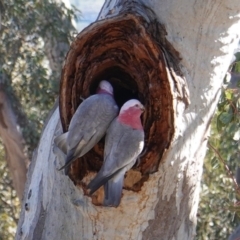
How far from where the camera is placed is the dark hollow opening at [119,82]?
150cm

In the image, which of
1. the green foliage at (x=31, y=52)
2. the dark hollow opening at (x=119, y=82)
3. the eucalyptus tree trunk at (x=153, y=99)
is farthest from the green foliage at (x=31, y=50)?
the eucalyptus tree trunk at (x=153, y=99)

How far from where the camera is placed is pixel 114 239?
4.80 feet

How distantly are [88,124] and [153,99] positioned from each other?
161 mm

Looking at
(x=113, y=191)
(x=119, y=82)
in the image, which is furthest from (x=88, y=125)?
(x=119, y=82)

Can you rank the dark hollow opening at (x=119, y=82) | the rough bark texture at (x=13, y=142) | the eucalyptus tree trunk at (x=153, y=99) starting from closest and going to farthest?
the eucalyptus tree trunk at (x=153, y=99)
the dark hollow opening at (x=119, y=82)
the rough bark texture at (x=13, y=142)

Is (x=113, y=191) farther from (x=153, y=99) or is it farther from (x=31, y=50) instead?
(x=31, y=50)

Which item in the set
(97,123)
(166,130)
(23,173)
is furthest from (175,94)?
(23,173)

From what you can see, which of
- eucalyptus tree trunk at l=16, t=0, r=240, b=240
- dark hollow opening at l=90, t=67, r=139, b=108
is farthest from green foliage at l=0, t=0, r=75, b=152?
eucalyptus tree trunk at l=16, t=0, r=240, b=240

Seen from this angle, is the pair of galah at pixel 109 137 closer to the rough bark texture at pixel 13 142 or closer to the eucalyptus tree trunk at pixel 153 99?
the eucalyptus tree trunk at pixel 153 99

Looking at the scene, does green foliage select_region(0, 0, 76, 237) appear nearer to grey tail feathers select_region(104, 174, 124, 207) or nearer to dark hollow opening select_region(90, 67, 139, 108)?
dark hollow opening select_region(90, 67, 139, 108)

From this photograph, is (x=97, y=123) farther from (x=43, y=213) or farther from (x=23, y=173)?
(x=23, y=173)

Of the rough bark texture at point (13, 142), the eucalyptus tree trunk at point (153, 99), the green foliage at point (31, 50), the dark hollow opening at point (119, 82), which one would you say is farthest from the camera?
the rough bark texture at point (13, 142)

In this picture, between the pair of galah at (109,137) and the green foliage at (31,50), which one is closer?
the pair of galah at (109,137)

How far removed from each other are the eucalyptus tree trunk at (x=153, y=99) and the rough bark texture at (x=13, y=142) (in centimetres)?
262
